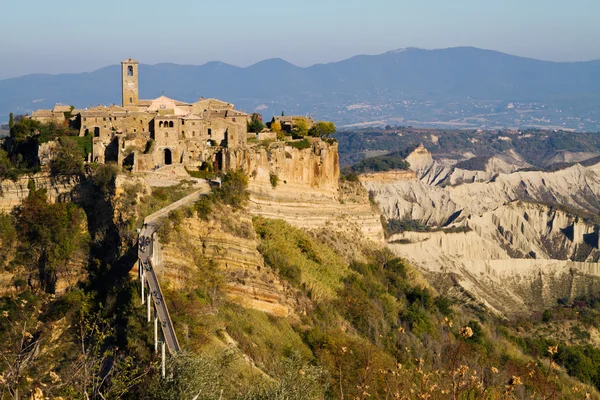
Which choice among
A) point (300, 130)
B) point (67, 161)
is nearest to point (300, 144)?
point (300, 130)

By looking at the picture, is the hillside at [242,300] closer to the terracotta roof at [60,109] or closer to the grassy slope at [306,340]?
the grassy slope at [306,340]

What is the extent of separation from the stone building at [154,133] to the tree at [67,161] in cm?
93

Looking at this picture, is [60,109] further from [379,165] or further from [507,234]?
[379,165]

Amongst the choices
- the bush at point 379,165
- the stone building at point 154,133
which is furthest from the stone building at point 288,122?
the bush at point 379,165

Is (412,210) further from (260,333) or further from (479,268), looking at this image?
(260,333)

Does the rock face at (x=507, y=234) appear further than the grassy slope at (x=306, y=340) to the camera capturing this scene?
Yes

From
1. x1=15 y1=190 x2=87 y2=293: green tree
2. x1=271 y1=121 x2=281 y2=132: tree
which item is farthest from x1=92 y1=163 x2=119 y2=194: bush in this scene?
x1=271 y1=121 x2=281 y2=132: tree

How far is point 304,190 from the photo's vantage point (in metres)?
42.2

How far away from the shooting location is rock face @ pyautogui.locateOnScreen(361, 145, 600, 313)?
203ft

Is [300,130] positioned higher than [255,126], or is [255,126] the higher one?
[255,126]

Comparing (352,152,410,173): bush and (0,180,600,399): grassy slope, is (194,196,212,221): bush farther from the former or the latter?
(352,152,410,173): bush

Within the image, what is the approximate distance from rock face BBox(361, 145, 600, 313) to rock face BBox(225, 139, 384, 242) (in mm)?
14953

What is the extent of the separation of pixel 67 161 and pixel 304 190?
11895mm

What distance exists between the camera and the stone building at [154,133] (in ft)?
122
